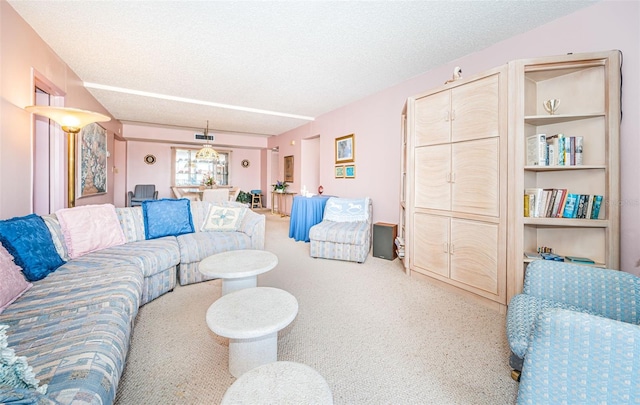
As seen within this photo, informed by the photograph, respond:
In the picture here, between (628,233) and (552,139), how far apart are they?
92cm

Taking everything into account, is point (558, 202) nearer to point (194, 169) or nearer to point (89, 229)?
point (89, 229)

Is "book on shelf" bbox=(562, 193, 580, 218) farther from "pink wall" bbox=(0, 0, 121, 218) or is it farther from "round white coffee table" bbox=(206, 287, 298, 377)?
"pink wall" bbox=(0, 0, 121, 218)

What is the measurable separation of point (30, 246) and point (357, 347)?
2250 millimetres

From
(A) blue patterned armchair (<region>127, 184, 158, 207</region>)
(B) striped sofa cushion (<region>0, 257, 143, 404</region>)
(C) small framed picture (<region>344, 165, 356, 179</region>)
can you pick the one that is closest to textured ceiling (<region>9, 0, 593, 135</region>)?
(C) small framed picture (<region>344, 165, 356, 179</region>)

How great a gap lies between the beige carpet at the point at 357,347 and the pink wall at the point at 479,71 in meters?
1.53

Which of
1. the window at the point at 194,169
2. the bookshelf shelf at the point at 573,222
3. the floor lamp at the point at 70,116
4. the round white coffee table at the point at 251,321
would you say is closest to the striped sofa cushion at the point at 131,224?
the floor lamp at the point at 70,116

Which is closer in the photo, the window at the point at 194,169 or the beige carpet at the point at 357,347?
the beige carpet at the point at 357,347

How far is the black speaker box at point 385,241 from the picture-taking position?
3.70m

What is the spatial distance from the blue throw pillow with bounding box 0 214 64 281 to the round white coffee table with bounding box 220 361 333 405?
171cm

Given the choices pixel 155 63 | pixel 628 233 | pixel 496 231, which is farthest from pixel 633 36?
pixel 155 63

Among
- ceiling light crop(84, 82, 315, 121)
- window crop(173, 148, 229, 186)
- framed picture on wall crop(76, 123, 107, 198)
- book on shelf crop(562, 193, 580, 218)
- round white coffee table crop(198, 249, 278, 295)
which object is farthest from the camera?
window crop(173, 148, 229, 186)

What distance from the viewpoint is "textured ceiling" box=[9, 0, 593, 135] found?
2.21 m

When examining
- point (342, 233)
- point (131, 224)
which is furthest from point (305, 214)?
point (131, 224)

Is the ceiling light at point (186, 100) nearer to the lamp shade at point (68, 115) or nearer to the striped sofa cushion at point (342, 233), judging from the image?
the lamp shade at point (68, 115)
